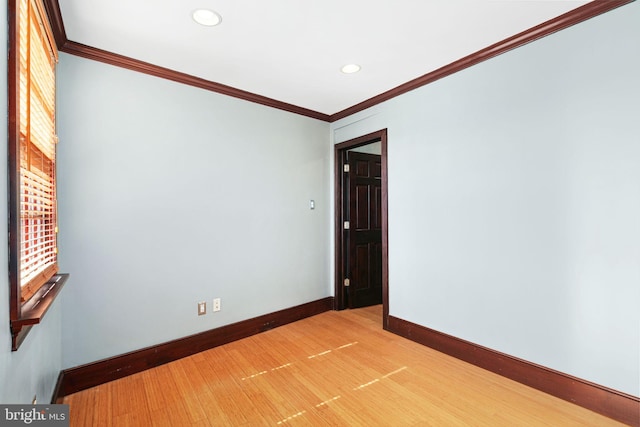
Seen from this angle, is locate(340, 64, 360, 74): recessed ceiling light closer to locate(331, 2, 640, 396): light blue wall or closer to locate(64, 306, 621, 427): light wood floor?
locate(331, 2, 640, 396): light blue wall

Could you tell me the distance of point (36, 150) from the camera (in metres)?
1.54

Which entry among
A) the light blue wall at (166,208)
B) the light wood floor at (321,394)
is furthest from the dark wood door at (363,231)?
the light wood floor at (321,394)

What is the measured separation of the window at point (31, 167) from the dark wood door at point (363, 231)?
2.82 m

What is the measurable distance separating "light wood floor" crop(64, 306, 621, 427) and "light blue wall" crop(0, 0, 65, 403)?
1.64 ft

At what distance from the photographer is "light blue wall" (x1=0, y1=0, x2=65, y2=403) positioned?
41.6 inches

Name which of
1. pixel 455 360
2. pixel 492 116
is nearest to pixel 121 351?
pixel 455 360

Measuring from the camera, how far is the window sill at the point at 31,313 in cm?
114

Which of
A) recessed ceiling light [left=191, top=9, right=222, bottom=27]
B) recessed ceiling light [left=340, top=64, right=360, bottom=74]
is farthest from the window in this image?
recessed ceiling light [left=340, top=64, right=360, bottom=74]

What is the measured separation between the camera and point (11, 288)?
44.8 inches

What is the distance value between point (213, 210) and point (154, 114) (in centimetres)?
93

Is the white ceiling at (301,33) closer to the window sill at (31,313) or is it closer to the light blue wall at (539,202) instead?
the light blue wall at (539,202)

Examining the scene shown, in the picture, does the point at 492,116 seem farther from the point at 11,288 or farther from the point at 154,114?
the point at 11,288

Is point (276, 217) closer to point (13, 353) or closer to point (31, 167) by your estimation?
point (31, 167)

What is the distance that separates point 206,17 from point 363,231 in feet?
9.23
